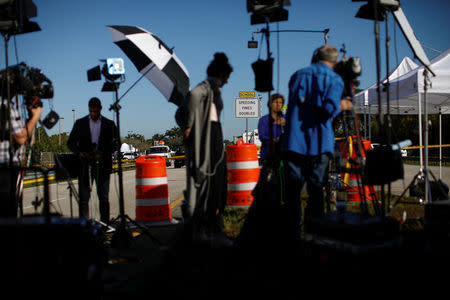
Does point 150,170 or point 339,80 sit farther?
point 150,170

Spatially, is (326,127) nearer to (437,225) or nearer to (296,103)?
(296,103)

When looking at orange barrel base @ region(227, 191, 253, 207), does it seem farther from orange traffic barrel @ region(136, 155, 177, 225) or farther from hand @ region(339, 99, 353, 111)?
hand @ region(339, 99, 353, 111)

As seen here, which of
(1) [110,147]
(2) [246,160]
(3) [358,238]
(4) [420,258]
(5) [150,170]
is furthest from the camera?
(2) [246,160]

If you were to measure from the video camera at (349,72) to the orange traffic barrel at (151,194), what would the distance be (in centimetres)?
339

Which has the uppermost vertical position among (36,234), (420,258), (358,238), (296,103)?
(296,103)

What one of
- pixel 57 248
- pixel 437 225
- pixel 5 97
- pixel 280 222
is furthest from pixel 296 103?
pixel 5 97

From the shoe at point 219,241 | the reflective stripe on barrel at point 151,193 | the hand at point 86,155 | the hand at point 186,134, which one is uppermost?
the hand at point 186,134

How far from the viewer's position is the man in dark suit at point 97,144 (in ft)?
18.7

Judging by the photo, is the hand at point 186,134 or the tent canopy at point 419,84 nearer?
the hand at point 186,134

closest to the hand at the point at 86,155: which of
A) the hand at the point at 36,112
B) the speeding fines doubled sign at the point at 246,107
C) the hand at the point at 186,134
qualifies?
the hand at the point at 36,112

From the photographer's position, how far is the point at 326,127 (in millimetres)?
4070

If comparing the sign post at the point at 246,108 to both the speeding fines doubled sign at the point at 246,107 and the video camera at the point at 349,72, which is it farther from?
the video camera at the point at 349,72

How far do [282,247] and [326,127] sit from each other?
4.31 ft

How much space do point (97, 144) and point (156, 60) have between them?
1780mm
